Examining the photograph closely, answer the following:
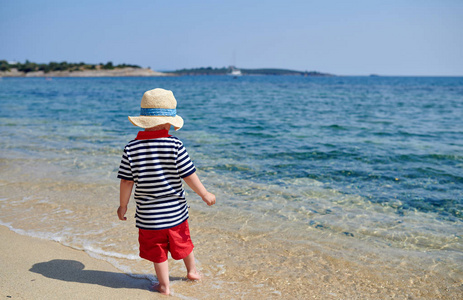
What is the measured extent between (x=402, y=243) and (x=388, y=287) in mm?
1194

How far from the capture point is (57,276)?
3.15m

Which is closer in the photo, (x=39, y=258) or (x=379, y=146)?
(x=39, y=258)

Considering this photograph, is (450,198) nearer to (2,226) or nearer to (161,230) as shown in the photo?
(161,230)

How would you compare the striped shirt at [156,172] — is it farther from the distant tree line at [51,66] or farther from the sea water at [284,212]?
the distant tree line at [51,66]

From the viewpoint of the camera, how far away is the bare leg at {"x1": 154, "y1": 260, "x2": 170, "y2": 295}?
294 centimetres

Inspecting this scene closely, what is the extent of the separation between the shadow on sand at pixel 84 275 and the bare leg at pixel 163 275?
179 millimetres

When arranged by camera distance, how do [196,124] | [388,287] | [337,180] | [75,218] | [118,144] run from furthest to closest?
[196,124] < [118,144] < [337,180] < [75,218] < [388,287]

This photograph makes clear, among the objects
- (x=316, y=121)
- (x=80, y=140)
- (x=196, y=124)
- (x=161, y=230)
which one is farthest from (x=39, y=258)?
(x=316, y=121)

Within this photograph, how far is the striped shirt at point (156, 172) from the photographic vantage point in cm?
273

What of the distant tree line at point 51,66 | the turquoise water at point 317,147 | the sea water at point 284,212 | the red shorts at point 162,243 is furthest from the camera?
the distant tree line at point 51,66

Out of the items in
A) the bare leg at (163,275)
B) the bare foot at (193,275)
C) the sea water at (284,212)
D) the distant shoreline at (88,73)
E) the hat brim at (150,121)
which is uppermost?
the distant shoreline at (88,73)

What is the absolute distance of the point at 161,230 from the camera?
9.28 feet

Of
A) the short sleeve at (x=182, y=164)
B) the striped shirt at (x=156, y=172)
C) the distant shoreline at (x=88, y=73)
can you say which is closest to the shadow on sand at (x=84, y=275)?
the striped shirt at (x=156, y=172)

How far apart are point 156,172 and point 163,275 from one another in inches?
35.7
